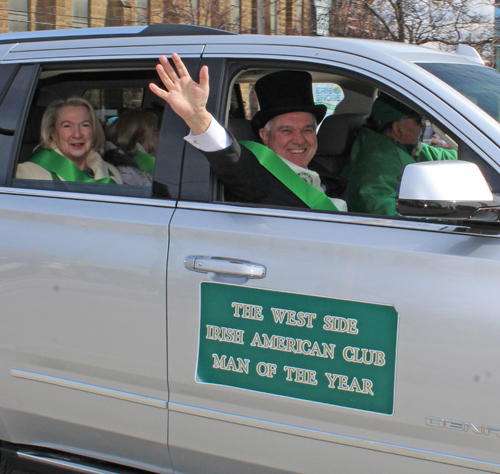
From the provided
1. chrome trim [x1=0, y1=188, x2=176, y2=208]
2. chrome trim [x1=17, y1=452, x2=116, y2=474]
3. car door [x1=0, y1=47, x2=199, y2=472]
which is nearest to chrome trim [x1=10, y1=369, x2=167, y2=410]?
car door [x1=0, y1=47, x2=199, y2=472]

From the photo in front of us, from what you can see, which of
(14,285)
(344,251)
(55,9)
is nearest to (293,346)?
(344,251)

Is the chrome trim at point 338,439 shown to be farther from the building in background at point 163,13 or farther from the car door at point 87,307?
the building in background at point 163,13

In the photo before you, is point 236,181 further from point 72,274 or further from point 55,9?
point 55,9

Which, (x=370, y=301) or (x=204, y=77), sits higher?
(x=204, y=77)

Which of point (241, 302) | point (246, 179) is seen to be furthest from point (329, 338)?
point (246, 179)

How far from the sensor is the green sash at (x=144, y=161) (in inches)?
107

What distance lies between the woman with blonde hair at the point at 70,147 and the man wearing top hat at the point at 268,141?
2.20 feet

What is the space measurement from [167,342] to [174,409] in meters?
0.23

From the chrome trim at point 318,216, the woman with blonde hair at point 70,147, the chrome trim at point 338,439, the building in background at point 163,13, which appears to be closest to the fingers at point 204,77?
the chrome trim at point 318,216

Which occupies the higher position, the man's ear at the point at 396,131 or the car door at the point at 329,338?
the man's ear at the point at 396,131

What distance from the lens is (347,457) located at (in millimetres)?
1958

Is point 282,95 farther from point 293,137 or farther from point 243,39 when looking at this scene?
point 243,39

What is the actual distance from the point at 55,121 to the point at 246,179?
46.1 inches

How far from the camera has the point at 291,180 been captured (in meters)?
2.44
